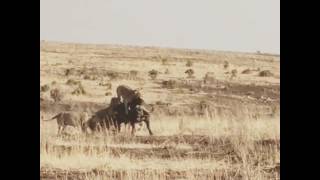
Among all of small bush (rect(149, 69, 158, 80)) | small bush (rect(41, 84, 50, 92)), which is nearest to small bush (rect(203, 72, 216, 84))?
small bush (rect(149, 69, 158, 80))

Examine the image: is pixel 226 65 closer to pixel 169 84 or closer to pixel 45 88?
pixel 169 84

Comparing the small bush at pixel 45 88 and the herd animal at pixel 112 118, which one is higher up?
the small bush at pixel 45 88

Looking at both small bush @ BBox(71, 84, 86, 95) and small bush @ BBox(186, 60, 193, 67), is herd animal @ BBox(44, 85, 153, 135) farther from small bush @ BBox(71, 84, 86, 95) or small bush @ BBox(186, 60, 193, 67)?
small bush @ BBox(186, 60, 193, 67)

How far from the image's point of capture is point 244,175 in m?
9.23

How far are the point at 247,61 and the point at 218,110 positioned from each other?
21.6 feet

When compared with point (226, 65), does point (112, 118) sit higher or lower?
lower

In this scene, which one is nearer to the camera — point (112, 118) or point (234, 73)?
point (112, 118)

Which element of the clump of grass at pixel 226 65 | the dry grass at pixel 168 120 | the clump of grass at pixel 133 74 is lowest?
the dry grass at pixel 168 120

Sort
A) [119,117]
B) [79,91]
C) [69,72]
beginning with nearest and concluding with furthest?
[119,117]
[79,91]
[69,72]

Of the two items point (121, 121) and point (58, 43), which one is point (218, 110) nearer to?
point (121, 121)

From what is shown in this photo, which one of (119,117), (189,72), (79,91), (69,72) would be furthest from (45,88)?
(189,72)

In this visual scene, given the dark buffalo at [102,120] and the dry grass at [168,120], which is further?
the dark buffalo at [102,120]

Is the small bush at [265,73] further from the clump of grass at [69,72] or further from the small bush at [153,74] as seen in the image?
the clump of grass at [69,72]

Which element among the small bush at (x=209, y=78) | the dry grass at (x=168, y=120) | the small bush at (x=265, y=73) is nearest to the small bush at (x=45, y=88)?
the dry grass at (x=168, y=120)
